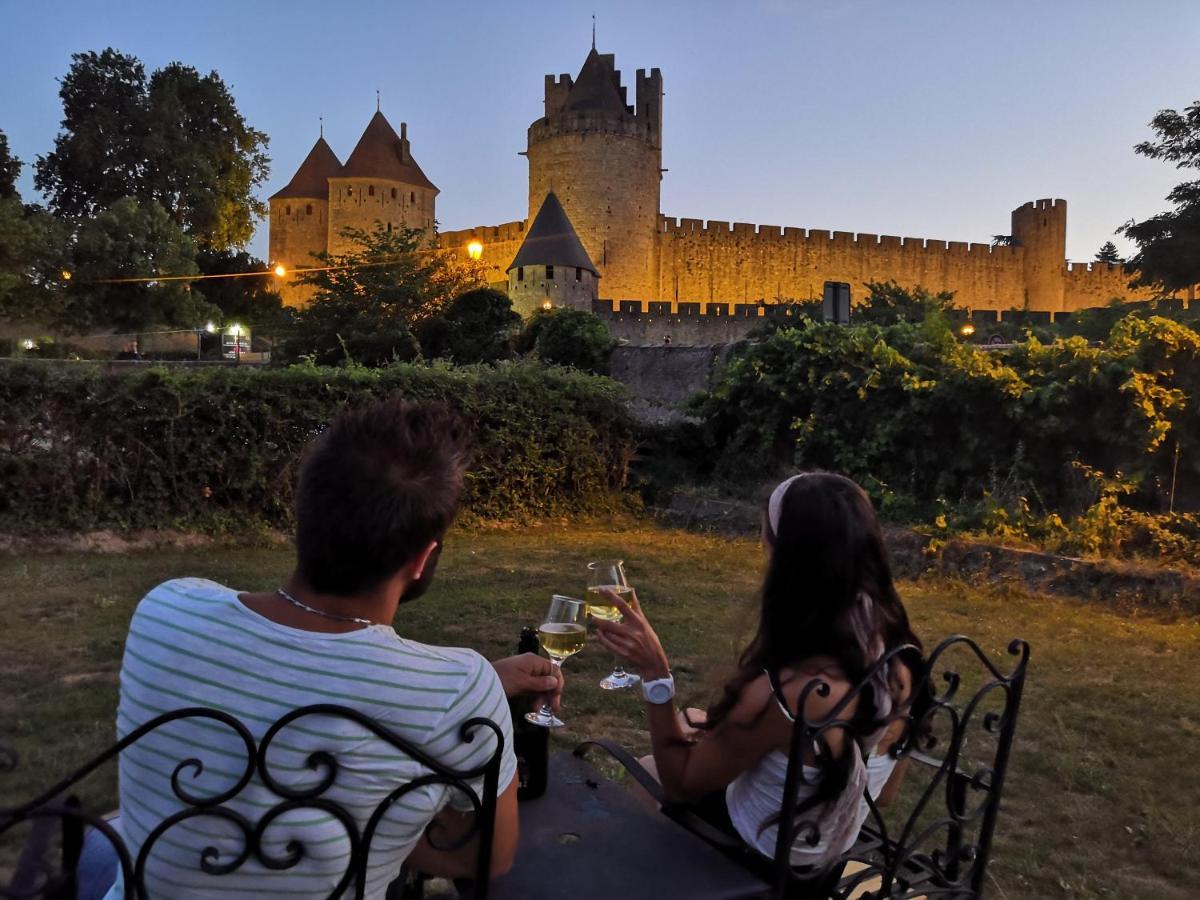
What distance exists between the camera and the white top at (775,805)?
5.74 ft

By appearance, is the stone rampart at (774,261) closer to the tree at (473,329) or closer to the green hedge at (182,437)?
the tree at (473,329)

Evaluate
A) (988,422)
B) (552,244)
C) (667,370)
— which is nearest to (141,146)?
(552,244)

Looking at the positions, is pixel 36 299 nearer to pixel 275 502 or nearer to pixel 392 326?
pixel 392 326

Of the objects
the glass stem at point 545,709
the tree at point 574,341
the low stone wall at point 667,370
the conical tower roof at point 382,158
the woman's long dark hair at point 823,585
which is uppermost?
the conical tower roof at point 382,158

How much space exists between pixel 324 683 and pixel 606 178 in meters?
37.6

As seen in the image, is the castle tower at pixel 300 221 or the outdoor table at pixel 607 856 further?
the castle tower at pixel 300 221

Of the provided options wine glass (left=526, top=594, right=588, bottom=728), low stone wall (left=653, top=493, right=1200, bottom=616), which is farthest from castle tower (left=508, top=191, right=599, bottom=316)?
wine glass (left=526, top=594, right=588, bottom=728)

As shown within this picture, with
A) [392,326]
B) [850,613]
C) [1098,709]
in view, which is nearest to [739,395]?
[1098,709]

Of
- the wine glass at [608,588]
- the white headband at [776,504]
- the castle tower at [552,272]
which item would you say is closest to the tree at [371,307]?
the castle tower at [552,272]

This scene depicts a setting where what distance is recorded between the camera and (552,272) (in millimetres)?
32625

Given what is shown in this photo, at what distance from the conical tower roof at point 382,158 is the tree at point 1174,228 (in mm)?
31470

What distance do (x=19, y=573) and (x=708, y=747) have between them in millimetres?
7167

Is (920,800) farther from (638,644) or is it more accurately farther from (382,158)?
(382,158)

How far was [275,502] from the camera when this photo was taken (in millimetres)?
9273
